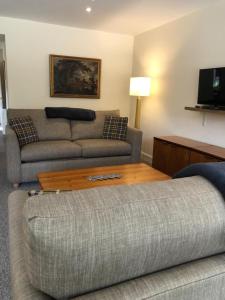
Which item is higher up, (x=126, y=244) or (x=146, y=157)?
(x=126, y=244)

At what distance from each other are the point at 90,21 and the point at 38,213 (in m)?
4.12

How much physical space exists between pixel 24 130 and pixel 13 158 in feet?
1.59

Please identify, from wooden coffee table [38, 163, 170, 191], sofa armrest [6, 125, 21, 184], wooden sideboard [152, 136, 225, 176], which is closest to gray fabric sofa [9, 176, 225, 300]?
wooden coffee table [38, 163, 170, 191]

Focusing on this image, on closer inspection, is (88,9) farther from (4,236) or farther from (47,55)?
(4,236)

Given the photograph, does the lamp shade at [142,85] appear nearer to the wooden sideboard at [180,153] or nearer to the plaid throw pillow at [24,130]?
the wooden sideboard at [180,153]

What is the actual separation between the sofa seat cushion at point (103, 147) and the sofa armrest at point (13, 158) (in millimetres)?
838

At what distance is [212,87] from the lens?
10.2 ft

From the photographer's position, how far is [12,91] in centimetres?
429

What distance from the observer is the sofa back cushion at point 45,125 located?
142 inches

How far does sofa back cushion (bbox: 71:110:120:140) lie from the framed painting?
2.99 feet

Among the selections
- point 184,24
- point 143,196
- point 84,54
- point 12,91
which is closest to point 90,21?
point 84,54

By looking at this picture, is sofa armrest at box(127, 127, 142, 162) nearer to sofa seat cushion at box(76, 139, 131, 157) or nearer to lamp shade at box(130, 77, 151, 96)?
sofa seat cushion at box(76, 139, 131, 157)

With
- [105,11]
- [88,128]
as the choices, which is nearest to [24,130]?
[88,128]

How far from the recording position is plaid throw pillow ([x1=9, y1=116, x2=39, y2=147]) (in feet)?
10.7
